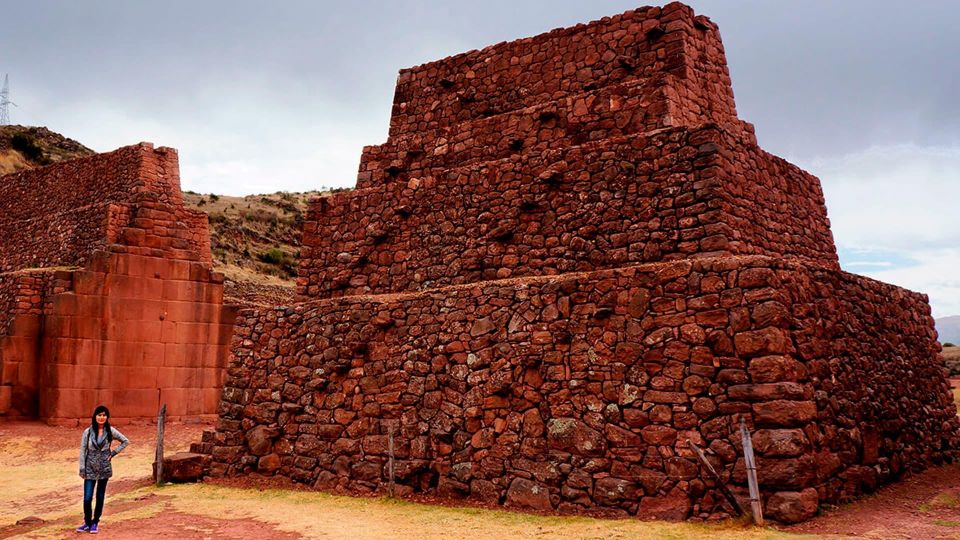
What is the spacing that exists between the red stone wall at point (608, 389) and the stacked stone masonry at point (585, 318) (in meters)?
0.03

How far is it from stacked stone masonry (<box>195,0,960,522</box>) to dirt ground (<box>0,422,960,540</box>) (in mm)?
363

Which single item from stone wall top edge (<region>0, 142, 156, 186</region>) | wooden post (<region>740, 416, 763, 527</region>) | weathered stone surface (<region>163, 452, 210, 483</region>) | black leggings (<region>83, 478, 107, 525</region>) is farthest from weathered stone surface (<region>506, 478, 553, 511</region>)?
stone wall top edge (<region>0, 142, 156, 186</region>)

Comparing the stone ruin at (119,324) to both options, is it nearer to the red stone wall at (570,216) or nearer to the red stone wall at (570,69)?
the red stone wall at (570,216)

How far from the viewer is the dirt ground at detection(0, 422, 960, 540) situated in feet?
25.3

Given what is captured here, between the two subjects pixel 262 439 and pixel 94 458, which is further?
pixel 262 439

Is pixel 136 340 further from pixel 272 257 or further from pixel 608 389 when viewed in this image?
pixel 272 257

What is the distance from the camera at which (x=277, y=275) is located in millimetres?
40781

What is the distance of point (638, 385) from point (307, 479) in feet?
19.1

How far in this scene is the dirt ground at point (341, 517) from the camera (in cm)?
771

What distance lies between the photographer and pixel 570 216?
11453 mm

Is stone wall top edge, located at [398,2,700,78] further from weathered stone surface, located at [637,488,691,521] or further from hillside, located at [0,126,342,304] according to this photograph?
A: hillside, located at [0,126,342,304]

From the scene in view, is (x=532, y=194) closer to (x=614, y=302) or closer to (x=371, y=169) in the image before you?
(x=614, y=302)

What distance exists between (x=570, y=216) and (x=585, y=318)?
7.58 ft

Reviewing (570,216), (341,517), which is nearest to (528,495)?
(341,517)
